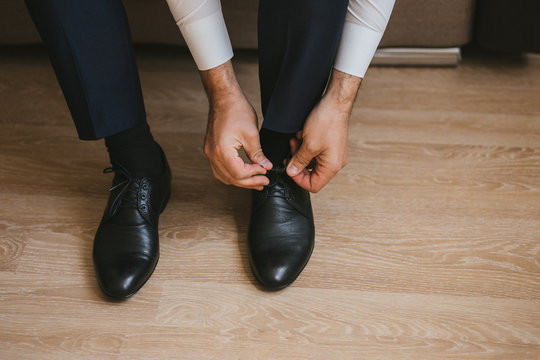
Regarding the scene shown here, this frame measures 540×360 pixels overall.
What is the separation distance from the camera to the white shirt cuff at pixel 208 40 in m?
0.71

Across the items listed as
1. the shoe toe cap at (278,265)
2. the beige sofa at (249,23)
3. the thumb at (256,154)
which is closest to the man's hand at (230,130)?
the thumb at (256,154)

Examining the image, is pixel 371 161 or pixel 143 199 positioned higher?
pixel 143 199

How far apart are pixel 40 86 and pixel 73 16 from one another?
0.74 m

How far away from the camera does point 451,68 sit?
4.46ft

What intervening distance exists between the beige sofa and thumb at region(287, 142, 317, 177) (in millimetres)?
641

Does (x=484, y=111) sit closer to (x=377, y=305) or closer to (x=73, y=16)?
(x=377, y=305)

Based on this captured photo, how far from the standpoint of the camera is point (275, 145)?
2.69 feet

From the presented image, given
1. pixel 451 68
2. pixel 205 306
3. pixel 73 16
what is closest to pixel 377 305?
pixel 205 306

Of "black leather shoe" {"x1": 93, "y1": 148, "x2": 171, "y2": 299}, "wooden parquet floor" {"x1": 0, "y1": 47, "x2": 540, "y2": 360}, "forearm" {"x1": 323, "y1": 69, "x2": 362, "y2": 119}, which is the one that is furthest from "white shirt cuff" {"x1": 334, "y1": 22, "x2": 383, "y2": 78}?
"black leather shoe" {"x1": 93, "y1": 148, "x2": 171, "y2": 299}

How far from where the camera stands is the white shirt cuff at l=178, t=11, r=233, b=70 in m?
0.71

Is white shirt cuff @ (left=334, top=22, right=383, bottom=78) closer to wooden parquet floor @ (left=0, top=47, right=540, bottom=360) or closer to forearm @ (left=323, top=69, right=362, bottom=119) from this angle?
forearm @ (left=323, top=69, right=362, bottom=119)

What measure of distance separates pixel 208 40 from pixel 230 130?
0.15 meters

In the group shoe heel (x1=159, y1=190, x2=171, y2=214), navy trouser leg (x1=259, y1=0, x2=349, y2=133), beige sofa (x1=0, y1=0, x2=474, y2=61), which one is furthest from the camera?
beige sofa (x1=0, y1=0, x2=474, y2=61)

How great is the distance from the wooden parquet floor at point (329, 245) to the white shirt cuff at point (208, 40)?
0.33 metres
